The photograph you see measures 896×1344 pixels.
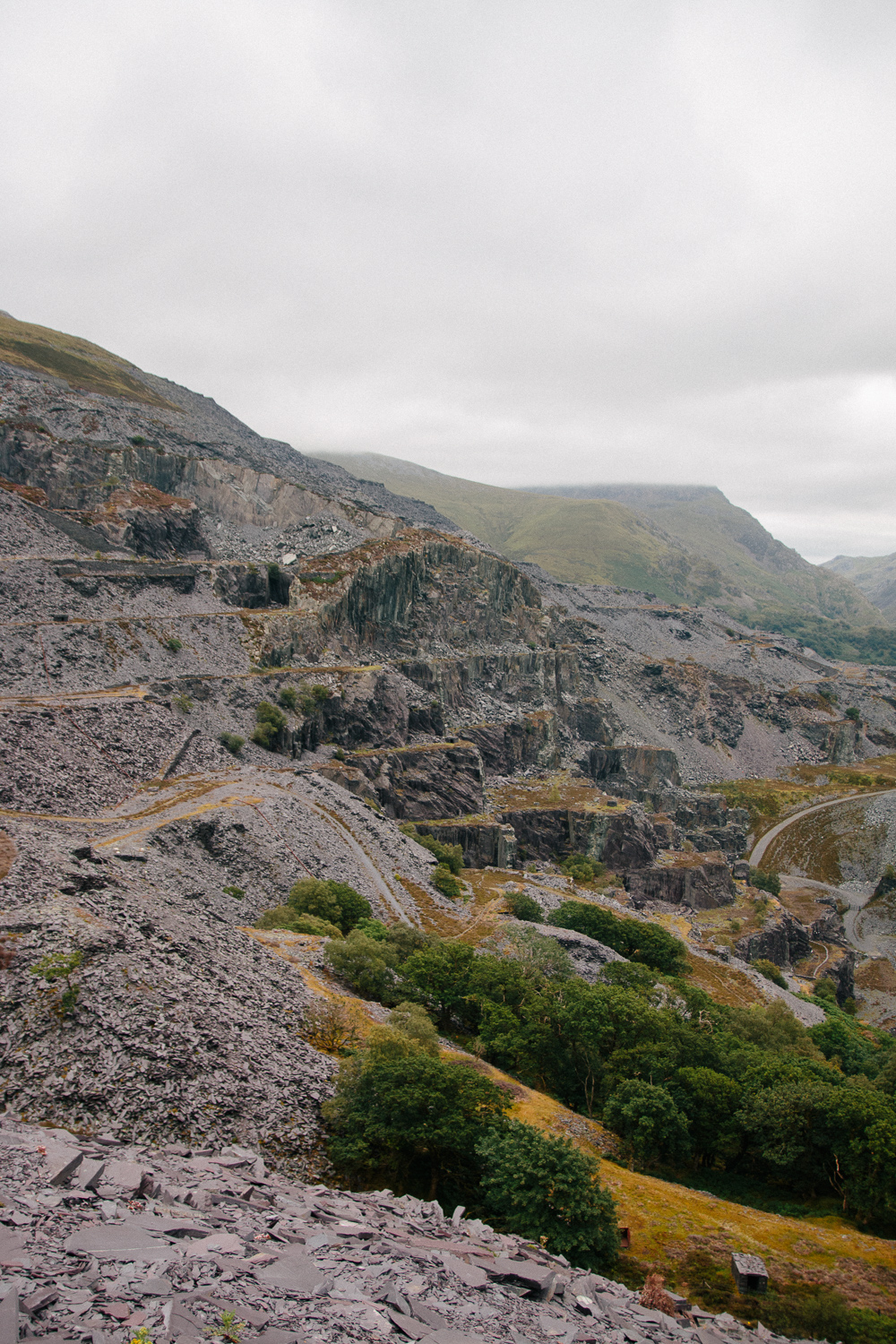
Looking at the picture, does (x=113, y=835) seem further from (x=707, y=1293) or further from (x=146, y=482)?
(x=146, y=482)

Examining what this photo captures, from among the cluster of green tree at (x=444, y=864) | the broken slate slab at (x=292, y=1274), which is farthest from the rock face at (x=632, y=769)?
the broken slate slab at (x=292, y=1274)

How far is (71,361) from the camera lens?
166625mm

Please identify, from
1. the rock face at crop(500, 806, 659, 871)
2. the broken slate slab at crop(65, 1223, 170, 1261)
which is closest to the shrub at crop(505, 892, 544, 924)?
the rock face at crop(500, 806, 659, 871)

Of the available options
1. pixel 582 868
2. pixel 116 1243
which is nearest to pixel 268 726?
pixel 582 868

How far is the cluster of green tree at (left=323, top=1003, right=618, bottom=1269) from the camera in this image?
2548 centimetres

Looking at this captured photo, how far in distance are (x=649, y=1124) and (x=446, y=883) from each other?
37511 mm

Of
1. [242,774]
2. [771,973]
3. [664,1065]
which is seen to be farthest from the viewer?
[771,973]

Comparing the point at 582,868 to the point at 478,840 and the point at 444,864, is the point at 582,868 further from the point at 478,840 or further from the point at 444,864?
the point at 444,864

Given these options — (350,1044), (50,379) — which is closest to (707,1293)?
(350,1044)

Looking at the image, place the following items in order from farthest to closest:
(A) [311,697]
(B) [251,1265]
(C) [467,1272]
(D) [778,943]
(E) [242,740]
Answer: (D) [778,943]
(A) [311,697]
(E) [242,740]
(C) [467,1272]
(B) [251,1265]

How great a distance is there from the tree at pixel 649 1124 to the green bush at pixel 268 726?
178 feet

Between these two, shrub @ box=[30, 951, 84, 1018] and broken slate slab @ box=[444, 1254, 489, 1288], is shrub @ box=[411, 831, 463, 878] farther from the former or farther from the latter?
broken slate slab @ box=[444, 1254, 489, 1288]

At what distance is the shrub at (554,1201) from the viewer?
2508 cm

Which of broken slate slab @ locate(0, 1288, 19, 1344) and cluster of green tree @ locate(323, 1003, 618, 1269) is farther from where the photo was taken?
cluster of green tree @ locate(323, 1003, 618, 1269)
